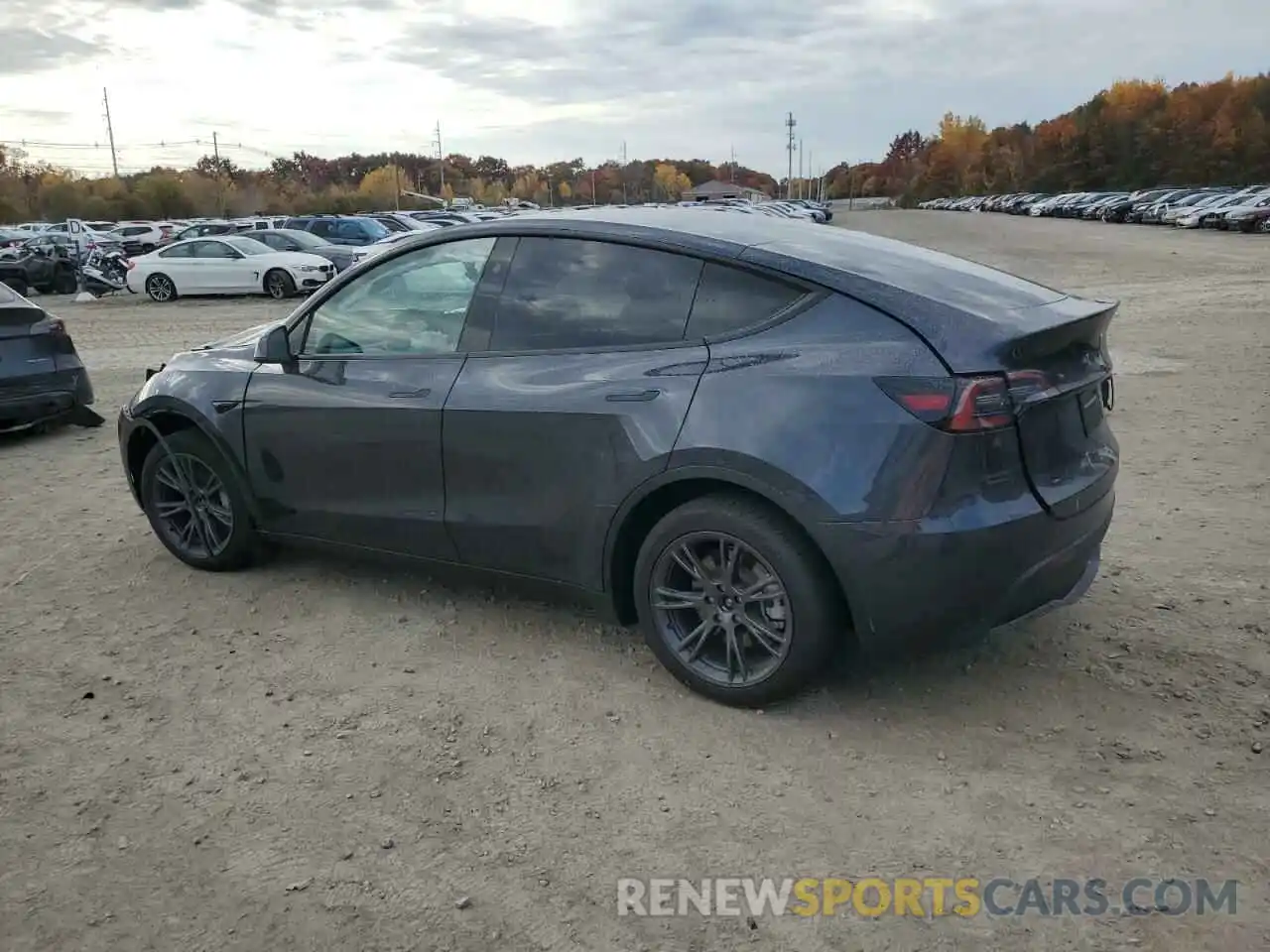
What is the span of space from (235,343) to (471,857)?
3.25 meters

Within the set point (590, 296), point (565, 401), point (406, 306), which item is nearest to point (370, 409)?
point (406, 306)

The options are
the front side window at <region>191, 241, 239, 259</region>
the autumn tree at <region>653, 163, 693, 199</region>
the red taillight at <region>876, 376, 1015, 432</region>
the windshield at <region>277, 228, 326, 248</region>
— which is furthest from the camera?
the autumn tree at <region>653, 163, 693, 199</region>

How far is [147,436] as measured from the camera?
540cm

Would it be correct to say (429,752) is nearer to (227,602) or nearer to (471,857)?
(471,857)

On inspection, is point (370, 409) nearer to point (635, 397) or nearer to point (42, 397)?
point (635, 397)

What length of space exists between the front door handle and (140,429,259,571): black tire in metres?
2.17

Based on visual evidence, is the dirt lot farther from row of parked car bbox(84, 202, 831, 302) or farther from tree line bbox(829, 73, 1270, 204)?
tree line bbox(829, 73, 1270, 204)

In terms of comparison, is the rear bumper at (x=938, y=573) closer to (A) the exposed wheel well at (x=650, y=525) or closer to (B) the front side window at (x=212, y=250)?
(A) the exposed wheel well at (x=650, y=525)

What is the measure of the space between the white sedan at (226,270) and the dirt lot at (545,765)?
1758 centimetres

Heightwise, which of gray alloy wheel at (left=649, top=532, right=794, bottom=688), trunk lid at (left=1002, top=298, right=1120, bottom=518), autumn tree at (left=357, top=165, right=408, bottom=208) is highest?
autumn tree at (left=357, top=165, right=408, bottom=208)

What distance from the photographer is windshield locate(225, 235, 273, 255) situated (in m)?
22.4

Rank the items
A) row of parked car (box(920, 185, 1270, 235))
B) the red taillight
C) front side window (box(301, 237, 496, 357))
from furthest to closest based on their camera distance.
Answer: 1. row of parked car (box(920, 185, 1270, 235))
2. front side window (box(301, 237, 496, 357))
3. the red taillight

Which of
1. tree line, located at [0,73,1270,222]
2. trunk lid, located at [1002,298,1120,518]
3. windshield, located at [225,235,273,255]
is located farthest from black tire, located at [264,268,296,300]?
tree line, located at [0,73,1270,222]

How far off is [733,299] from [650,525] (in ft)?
2.80
